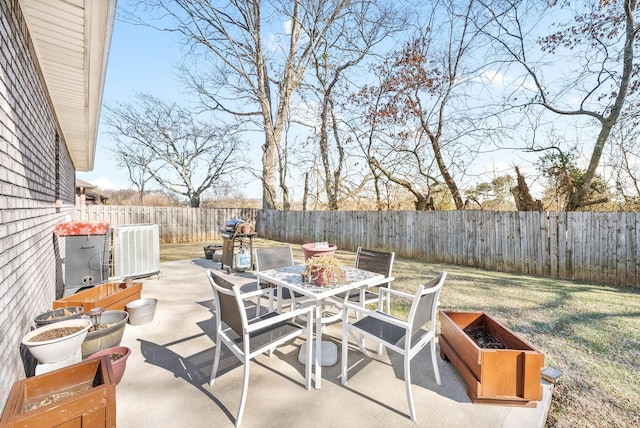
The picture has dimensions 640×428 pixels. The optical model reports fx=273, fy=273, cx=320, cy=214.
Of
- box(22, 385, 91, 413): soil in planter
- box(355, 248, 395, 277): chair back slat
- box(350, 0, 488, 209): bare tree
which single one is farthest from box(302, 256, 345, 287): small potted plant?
box(350, 0, 488, 209): bare tree

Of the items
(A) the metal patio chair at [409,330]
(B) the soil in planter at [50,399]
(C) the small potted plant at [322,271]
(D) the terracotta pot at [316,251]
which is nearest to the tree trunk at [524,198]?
(A) the metal patio chair at [409,330]

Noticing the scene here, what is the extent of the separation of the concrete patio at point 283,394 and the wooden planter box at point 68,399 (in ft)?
1.21

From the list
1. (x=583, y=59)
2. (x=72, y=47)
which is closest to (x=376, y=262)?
(x=72, y=47)

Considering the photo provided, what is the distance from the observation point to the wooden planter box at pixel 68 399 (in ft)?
3.97

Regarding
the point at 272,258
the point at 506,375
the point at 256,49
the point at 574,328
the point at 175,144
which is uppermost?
the point at 256,49

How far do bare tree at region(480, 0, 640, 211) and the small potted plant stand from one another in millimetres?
6917

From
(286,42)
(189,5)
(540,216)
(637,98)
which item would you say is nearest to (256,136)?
(286,42)

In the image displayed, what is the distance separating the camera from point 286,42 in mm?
11609

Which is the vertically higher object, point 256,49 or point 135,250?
point 256,49

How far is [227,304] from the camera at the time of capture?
198 centimetres

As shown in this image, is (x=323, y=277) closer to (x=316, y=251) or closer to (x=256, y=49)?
(x=316, y=251)

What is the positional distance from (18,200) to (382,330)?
301 centimetres

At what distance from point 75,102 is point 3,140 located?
9.12 ft

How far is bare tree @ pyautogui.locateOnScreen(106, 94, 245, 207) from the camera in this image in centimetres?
1482
